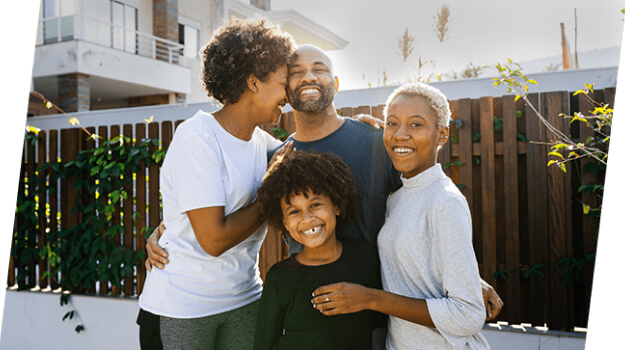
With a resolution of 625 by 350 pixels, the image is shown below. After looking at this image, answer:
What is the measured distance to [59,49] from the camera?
443 inches

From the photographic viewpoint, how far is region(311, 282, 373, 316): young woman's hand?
1510 mm

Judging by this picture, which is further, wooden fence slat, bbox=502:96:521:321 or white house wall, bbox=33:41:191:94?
white house wall, bbox=33:41:191:94

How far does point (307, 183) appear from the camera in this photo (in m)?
1.72

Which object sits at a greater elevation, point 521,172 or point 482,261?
point 521,172

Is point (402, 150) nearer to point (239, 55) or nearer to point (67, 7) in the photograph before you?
point (239, 55)

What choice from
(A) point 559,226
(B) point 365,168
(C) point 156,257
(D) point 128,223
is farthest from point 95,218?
(A) point 559,226

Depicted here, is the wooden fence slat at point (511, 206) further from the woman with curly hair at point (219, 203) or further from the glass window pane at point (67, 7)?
the glass window pane at point (67, 7)

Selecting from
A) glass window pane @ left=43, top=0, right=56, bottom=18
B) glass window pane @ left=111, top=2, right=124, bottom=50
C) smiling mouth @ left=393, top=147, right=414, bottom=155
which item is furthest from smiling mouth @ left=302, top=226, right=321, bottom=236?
glass window pane @ left=43, top=0, right=56, bottom=18

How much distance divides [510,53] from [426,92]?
2554 mm

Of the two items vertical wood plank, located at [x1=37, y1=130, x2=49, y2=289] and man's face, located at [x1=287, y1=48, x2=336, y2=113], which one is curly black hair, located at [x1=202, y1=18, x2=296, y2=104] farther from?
vertical wood plank, located at [x1=37, y1=130, x2=49, y2=289]

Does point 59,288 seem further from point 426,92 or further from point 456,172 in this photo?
point 426,92

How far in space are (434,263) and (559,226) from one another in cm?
198

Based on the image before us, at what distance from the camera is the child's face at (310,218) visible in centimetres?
167

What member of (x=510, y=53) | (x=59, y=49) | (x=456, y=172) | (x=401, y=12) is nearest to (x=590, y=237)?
(x=456, y=172)
